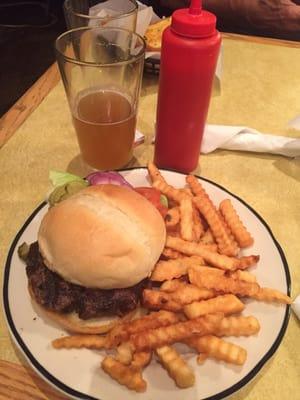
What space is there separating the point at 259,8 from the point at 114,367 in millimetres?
2484

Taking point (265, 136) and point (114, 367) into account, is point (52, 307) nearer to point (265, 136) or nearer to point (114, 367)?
point (114, 367)

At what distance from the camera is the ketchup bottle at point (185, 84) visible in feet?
3.85

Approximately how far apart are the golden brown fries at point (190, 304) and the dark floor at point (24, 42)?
265cm

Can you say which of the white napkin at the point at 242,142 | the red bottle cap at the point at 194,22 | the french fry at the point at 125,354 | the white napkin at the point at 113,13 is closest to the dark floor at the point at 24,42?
the white napkin at the point at 113,13

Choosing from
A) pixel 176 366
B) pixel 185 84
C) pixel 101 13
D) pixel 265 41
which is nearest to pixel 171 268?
pixel 176 366

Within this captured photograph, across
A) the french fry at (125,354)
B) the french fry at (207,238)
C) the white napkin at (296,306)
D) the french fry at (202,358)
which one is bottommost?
the white napkin at (296,306)

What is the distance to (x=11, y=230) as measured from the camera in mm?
1299

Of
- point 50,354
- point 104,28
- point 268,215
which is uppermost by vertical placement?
point 104,28

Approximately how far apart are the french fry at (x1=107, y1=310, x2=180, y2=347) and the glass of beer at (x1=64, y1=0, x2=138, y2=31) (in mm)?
1185

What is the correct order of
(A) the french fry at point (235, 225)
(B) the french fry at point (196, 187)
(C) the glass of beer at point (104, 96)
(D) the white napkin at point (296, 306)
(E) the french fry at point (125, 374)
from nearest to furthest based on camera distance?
1. (E) the french fry at point (125, 374)
2. (D) the white napkin at point (296, 306)
3. (A) the french fry at point (235, 225)
4. (B) the french fry at point (196, 187)
5. (C) the glass of beer at point (104, 96)

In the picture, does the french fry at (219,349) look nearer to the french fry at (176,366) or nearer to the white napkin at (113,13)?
the french fry at (176,366)

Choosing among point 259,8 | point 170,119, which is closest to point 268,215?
point 170,119

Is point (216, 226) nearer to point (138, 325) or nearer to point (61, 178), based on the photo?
point (138, 325)

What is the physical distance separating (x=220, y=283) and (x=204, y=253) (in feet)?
0.37
